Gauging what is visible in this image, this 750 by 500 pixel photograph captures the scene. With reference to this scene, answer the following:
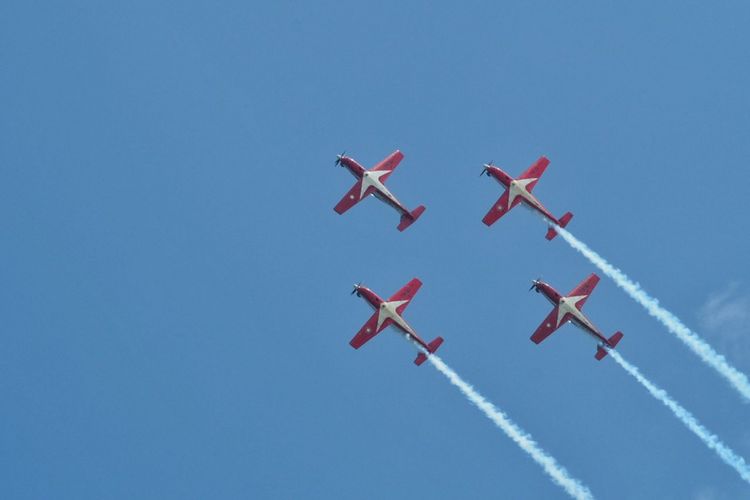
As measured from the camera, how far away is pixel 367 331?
12044 centimetres

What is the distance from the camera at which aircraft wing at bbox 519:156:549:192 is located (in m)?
123

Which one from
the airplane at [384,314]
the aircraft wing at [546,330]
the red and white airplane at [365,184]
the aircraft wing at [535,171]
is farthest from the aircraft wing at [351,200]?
the aircraft wing at [546,330]

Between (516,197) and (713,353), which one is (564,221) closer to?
(516,197)

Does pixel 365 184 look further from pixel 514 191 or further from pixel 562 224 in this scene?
pixel 562 224

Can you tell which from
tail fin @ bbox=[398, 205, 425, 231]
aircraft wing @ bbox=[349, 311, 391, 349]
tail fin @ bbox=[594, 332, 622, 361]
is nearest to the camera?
tail fin @ bbox=[594, 332, 622, 361]

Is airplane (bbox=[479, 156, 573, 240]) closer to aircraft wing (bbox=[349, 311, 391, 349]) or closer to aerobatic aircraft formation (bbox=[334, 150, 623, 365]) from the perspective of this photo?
aerobatic aircraft formation (bbox=[334, 150, 623, 365])

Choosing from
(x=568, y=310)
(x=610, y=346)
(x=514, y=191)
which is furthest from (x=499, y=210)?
(x=610, y=346)

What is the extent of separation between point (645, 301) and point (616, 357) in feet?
18.3

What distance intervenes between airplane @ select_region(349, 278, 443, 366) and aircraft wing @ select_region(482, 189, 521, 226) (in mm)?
9273

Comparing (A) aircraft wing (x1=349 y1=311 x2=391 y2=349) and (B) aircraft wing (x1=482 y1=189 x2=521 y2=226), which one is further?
(B) aircraft wing (x1=482 y1=189 x2=521 y2=226)

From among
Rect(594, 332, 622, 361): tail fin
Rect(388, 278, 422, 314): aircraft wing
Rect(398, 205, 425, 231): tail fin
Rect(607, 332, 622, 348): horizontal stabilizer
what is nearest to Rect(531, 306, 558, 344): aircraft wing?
Rect(594, 332, 622, 361): tail fin

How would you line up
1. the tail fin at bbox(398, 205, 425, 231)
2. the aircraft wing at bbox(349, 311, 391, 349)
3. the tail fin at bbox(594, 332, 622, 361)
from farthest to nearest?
the tail fin at bbox(398, 205, 425, 231) < the aircraft wing at bbox(349, 311, 391, 349) < the tail fin at bbox(594, 332, 622, 361)

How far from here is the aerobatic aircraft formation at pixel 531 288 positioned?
119562 millimetres

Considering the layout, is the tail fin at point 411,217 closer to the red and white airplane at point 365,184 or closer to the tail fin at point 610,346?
the red and white airplane at point 365,184
